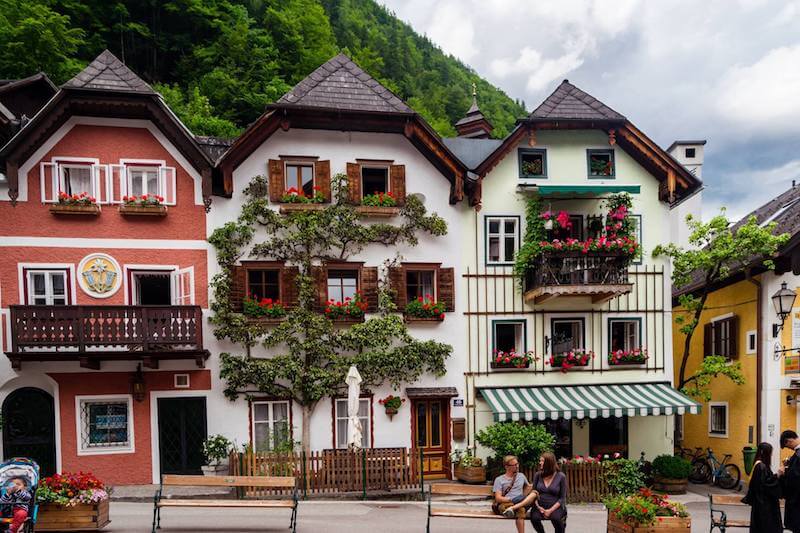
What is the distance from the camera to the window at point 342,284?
57.3 feet

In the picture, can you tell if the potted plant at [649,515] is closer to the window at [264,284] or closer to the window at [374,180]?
the window at [264,284]

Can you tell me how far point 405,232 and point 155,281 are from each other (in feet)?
24.4

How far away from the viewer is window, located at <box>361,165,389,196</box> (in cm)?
1786

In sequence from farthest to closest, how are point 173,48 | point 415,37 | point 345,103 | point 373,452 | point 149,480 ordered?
point 415,37
point 173,48
point 345,103
point 149,480
point 373,452

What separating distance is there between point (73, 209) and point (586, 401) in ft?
51.3

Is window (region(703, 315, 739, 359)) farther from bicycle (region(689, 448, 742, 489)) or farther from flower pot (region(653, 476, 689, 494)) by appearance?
flower pot (region(653, 476, 689, 494))

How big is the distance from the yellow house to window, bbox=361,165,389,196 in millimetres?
11387

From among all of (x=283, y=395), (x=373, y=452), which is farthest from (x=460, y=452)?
(x=283, y=395)

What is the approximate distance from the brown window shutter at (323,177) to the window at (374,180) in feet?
3.76

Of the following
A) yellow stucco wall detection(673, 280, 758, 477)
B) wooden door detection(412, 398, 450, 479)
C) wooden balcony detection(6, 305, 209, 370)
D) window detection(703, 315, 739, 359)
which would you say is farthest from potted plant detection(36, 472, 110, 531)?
window detection(703, 315, 739, 359)

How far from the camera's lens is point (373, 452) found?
15.0m

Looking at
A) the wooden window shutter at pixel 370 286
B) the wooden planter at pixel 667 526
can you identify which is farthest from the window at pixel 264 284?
the wooden planter at pixel 667 526

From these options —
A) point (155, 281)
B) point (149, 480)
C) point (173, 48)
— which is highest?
point (173, 48)

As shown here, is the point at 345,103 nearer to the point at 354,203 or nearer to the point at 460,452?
the point at 354,203
